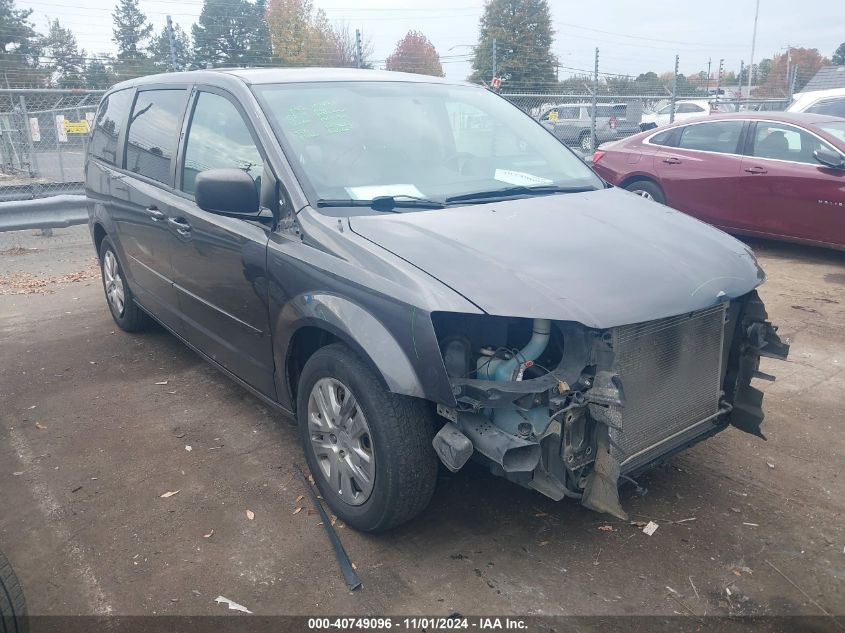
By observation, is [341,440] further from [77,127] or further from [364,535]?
[77,127]

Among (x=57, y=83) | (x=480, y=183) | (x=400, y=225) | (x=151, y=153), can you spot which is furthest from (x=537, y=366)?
(x=57, y=83)

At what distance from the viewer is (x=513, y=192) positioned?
3.56 meters

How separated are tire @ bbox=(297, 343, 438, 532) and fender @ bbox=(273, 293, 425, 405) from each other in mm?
112

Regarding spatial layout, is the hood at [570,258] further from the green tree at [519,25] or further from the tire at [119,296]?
the green tree at [519,25]

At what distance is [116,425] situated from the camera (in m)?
4.21

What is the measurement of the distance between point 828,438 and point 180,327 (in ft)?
12.6

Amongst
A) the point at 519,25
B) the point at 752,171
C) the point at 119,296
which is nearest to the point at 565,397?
the point at 119,296

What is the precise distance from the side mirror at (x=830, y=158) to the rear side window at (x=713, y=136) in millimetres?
997

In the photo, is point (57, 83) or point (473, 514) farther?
point (57, 83)

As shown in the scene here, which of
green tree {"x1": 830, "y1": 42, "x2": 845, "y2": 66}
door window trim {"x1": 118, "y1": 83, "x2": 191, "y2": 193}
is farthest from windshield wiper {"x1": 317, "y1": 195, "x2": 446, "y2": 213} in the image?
green tree {"x1": 830, "y1": 42, "x2": 845, "y2": 66}

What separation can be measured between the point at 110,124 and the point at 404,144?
2.96 metres

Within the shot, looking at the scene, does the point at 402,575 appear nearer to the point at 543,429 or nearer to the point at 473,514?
the point at 473,514

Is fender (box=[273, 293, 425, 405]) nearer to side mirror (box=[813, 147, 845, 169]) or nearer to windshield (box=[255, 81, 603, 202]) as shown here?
windshield (box=[255, 81, 603, 202])

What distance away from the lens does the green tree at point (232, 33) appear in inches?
1107
